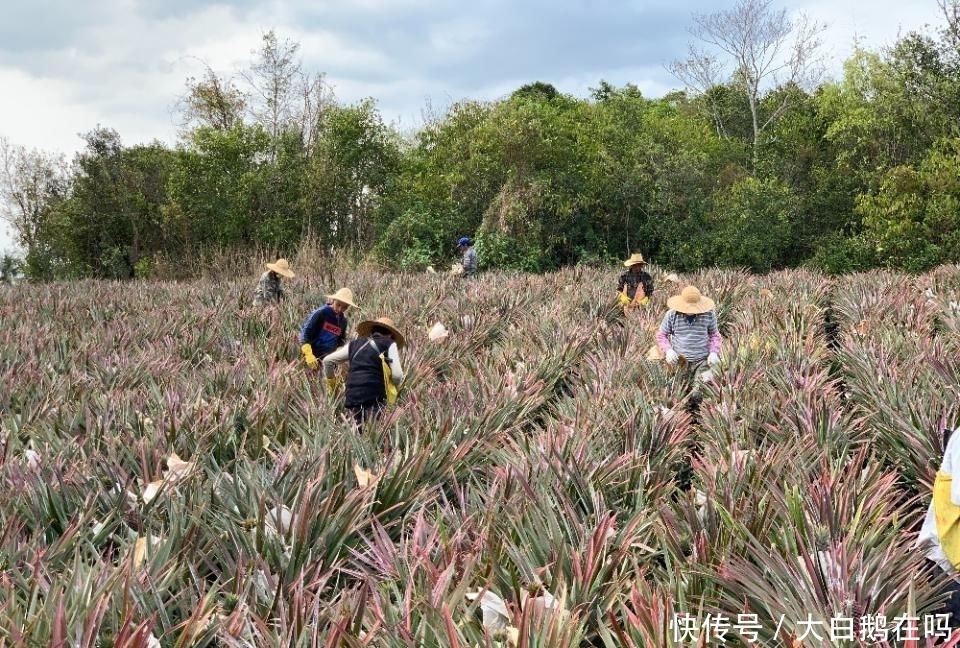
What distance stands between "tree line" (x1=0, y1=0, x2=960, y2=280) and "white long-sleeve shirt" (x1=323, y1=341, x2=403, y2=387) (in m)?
13.0

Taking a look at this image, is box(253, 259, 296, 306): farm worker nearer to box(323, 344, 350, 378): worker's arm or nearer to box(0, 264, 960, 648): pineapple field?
box(0, 264, 960, 648): pineapple field

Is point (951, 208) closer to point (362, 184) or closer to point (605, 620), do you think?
point (362, 184)

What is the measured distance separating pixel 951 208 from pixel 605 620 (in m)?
17.7

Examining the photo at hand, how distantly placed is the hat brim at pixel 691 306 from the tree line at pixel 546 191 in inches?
473

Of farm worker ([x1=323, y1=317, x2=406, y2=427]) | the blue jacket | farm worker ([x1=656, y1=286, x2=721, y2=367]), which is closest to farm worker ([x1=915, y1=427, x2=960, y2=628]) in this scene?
farm worker ([x1=323, y1=317, x2=406, y2=427])

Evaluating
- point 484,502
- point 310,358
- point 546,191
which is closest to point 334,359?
point 310,358

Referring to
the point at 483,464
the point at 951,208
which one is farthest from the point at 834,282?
the point at 483,464

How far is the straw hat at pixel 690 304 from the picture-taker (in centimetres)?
600

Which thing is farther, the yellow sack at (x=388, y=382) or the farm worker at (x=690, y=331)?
the farm worker at (x=690, y=331)

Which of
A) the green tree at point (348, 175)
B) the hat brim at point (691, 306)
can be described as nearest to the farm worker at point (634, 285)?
the hat brim at point (691, 306)

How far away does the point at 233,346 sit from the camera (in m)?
7.33

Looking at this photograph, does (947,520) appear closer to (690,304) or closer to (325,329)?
(690,304)

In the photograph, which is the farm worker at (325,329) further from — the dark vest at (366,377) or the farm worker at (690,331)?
the farm worker at (690,331)

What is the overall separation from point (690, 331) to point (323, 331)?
10.3 ft
